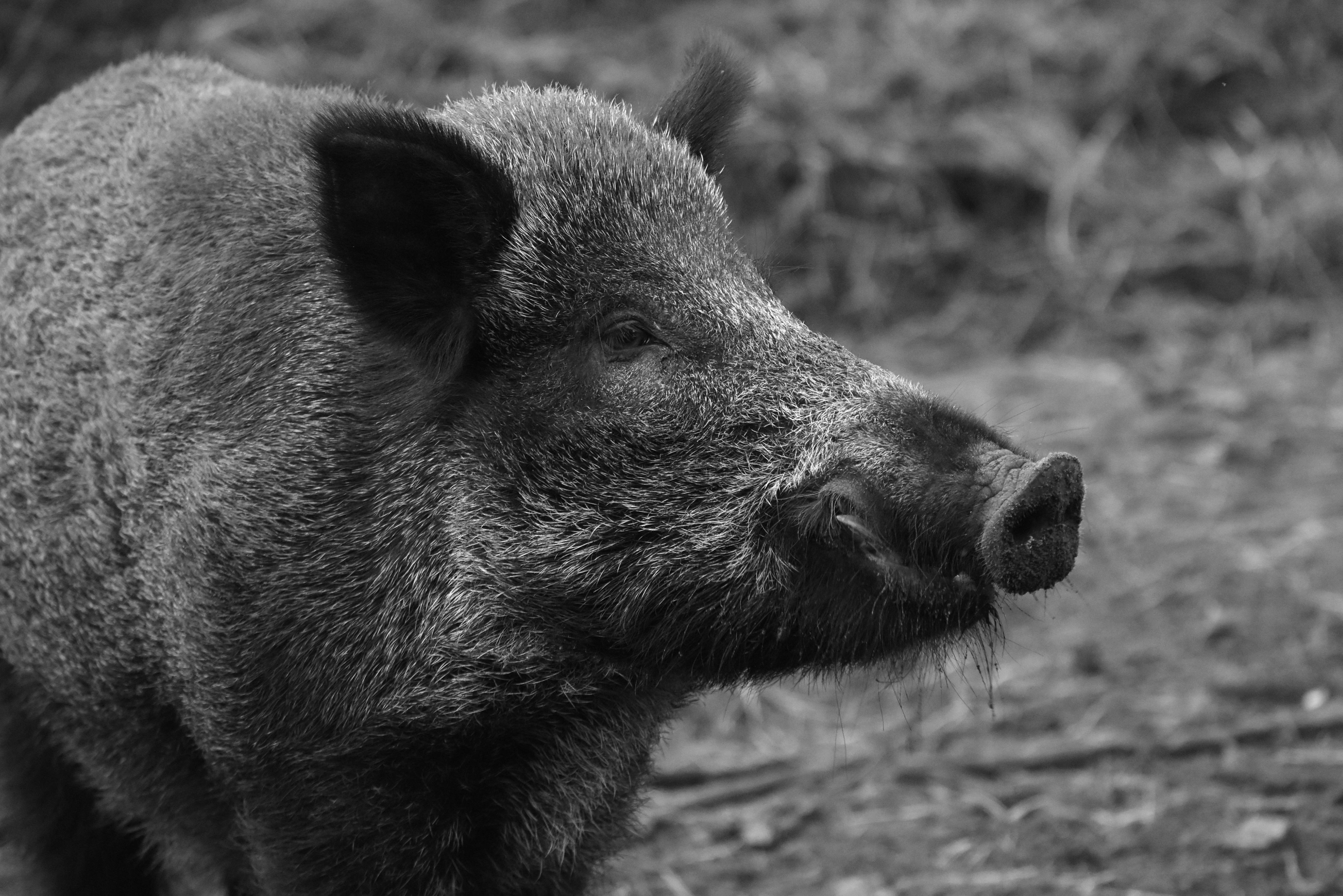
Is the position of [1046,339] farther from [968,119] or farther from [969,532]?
[969,532]

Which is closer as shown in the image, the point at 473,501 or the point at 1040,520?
the point at 1040,520

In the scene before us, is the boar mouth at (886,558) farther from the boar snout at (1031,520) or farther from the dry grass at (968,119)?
the dry grass at (968,119)

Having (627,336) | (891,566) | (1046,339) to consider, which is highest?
(1046,339)

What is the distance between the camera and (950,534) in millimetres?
2945

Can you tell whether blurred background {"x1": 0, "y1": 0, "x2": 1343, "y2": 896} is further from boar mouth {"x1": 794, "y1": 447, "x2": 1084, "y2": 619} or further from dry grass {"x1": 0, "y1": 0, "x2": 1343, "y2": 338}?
boar mouth {"x1": 794, "y1": 447, "x2": 1084, "y2": 619}

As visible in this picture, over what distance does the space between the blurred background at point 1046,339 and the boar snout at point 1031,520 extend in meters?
0.39

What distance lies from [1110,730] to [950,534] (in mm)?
2573

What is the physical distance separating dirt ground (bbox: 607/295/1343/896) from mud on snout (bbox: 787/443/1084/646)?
25cm

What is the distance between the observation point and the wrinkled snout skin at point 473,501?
324 centimetres

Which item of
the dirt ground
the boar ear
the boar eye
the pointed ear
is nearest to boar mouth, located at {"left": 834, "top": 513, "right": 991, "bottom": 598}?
the dirt ground

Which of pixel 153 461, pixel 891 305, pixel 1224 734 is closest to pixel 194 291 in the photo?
pixel 153 461

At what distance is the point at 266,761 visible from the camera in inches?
134

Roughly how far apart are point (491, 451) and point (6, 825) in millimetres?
1891

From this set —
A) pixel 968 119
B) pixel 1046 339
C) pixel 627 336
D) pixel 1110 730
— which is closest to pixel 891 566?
pixel 627 336
